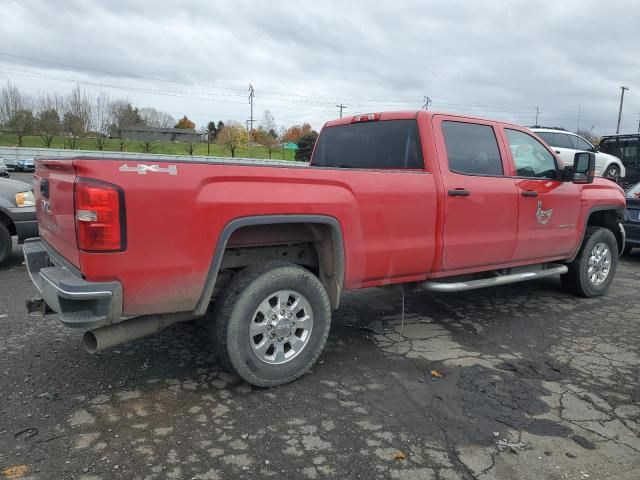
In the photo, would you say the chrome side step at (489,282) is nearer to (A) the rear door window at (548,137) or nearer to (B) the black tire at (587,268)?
(B) the black tire at (587,268)

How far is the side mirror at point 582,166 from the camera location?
508cm

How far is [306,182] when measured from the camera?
3.32 metres

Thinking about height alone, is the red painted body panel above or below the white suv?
below

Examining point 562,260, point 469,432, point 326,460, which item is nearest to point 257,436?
point 326,460

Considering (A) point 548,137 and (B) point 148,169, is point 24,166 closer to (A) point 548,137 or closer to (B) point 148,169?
(A) point 548,137

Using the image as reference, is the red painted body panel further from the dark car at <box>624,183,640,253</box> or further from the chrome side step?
the dark car at <box>624,183,640,253</box>

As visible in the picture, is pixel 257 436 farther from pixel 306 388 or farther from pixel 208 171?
pixel 208 171

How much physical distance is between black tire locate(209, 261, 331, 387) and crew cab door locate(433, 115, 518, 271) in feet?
4.45

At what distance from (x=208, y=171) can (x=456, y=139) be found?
2451 mm

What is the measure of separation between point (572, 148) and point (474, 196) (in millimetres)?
11304

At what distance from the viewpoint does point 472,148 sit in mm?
4555

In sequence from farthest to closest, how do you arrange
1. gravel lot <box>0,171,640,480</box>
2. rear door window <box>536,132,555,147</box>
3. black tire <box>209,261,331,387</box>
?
rear door window <box>536,132,555,147</box>, black tire <box>209,261,331,387</box>, gravel lot <box>0,171,640,480</box>

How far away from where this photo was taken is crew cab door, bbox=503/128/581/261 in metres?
4.86

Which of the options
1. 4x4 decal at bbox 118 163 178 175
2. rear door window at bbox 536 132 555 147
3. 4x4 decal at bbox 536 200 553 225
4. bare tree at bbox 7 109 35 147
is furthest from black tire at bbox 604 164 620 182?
bare tree at bbox 7 109 35 147
